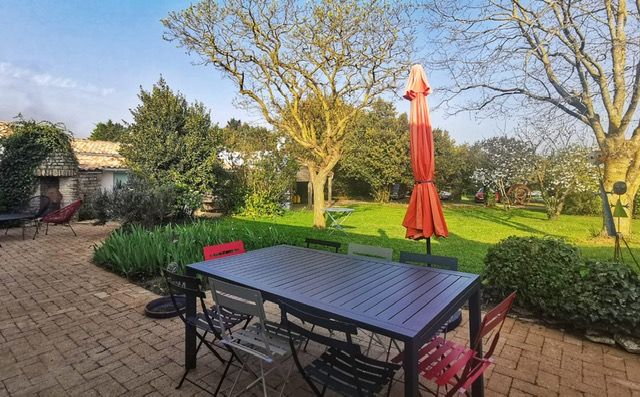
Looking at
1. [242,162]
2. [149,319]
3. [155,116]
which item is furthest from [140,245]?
[242,162]

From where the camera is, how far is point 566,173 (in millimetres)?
14094

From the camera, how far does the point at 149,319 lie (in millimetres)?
4070

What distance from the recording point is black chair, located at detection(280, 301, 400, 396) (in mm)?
1848

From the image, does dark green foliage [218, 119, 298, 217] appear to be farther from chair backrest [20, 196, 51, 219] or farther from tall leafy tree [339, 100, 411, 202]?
tall leafy tree [339, 100, 411, 202]

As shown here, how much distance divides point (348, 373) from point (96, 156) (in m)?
17.0

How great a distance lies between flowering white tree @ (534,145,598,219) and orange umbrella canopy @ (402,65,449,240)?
12963mm

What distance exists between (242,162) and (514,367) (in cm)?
1381

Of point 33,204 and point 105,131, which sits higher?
point 105,131

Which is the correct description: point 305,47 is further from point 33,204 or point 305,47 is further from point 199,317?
point 33,204

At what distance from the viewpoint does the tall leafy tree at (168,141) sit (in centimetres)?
1145

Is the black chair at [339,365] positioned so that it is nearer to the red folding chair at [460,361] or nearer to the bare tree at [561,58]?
the red folding chair at [460,361]

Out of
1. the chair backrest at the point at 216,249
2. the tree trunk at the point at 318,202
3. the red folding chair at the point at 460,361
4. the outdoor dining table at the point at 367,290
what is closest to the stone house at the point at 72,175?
the tree trunk at the point at 318,202

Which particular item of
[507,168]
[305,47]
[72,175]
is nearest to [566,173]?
[507,168]

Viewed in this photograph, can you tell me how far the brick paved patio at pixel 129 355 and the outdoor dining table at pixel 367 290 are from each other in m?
0.50
